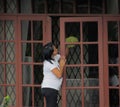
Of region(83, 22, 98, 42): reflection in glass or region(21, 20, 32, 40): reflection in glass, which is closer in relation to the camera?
region(83, 22, 98, 42): reflection in glass

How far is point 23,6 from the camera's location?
8.28 metres

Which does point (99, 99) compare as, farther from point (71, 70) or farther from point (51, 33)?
point (51, 33)

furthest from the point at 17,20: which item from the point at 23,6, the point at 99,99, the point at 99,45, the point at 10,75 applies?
the point at 99,99

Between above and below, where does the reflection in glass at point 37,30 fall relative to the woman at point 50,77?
above

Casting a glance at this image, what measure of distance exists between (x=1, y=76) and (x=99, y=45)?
2031mm

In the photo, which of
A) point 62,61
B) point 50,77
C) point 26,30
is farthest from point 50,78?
point 26,30

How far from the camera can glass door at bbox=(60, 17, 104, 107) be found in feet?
26.2

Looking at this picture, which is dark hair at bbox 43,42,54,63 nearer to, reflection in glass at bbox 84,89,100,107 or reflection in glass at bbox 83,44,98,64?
reflection in glass at bbox 83,44,98,64

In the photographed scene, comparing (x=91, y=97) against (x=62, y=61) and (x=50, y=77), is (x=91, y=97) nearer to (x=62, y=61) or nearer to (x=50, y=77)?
(x=62, y=61)

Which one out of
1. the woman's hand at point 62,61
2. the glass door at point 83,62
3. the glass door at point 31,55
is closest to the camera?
the woman's hand at point 62,61

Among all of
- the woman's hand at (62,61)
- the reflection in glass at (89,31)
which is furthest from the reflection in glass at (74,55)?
the woman's hand at (62,61)

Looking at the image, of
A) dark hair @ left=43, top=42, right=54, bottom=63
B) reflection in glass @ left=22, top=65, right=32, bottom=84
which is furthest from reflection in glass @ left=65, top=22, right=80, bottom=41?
reflection in glass @ left=22, top=65, right=32, bottom=84

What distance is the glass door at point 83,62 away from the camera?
Answer: 7.98m

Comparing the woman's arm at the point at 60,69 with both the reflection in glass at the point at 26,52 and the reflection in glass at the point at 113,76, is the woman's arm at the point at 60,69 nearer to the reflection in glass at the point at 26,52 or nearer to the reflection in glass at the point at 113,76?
the reflection in glass at the point at 26,52
